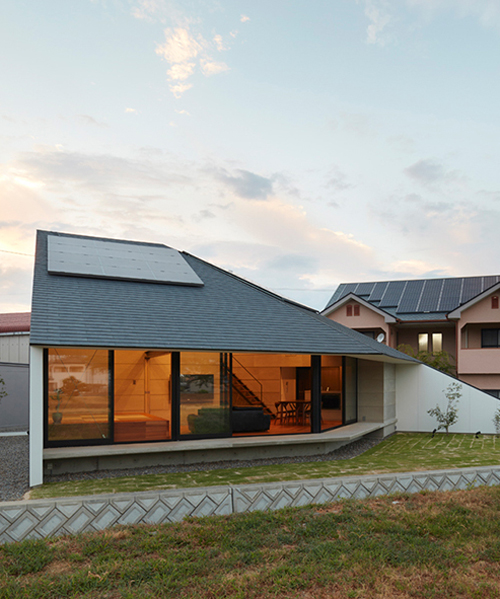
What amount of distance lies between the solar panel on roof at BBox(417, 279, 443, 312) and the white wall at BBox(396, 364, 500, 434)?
11.0 meters

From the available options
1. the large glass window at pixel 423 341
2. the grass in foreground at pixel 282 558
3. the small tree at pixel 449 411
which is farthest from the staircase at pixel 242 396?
the large glass window at pixel 423 341

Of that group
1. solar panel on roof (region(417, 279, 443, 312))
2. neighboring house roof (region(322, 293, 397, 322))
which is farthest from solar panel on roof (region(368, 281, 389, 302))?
neighboring house roof (region(322, 293, 397, 322))

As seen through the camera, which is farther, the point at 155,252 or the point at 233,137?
the point at 233,137

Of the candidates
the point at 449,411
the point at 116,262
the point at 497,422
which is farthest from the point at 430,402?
the point at 116,262

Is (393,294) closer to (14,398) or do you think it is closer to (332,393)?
(332,393)

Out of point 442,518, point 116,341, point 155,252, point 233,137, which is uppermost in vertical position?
point 233,137

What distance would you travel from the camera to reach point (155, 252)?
1546cm

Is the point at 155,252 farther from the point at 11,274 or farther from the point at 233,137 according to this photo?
the point at 11,274

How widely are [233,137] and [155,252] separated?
17.9 feet

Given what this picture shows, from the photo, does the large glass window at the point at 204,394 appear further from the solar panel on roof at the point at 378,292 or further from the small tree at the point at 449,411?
the solar panel on roof at the point at 378,292

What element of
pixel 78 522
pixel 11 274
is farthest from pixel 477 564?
pixel 11 274

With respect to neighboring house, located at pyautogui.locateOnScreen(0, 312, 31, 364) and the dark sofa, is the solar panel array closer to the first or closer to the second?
neighboring house, located at pyautogui.locateOnScreen(0, 312, 31, 364)

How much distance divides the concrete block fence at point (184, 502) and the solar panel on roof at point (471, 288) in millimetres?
22427

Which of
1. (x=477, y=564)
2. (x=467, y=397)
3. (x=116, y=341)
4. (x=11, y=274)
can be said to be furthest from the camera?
(x=11, y=274)
